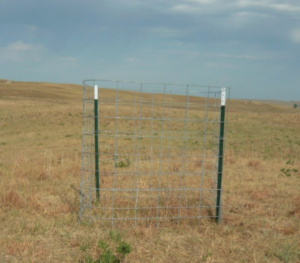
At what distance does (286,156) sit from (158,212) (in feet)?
31.9

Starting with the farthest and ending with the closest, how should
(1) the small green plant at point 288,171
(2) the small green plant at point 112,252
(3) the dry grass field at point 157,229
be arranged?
(1) the small green plant at point 288,171, (3) the dry grass field at point 157,229, (2) the small green plant at point 112,252

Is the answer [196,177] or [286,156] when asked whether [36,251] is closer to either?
[196,177]

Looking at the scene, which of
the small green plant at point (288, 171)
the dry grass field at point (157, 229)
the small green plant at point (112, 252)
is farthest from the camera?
the small green plant at point (288, 171)

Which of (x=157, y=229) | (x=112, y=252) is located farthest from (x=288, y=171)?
(x=112, y=252)

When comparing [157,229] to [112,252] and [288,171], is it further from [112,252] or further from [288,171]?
[288,171]

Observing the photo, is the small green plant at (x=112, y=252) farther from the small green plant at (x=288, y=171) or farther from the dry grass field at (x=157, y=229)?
the small green plant at (x=288, y=171)

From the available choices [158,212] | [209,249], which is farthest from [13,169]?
[209,249]

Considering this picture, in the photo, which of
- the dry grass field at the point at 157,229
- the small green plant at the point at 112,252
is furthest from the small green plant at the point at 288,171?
the small green plant at the point at 112,252

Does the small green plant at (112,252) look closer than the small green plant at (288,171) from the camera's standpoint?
Yes

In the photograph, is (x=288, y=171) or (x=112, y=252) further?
(x=288, y=171)

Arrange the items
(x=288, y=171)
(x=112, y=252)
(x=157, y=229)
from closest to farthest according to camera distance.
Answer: (x=112, y=252)
(x=157, y=229)
(x=288, y=171)

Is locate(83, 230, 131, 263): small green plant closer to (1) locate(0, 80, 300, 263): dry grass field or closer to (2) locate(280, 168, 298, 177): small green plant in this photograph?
(1) locate(0, 80, 300, 263): dry grass field

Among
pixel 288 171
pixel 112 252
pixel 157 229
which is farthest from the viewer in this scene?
pixel 288 171

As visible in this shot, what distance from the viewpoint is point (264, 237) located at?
17.6 ft
